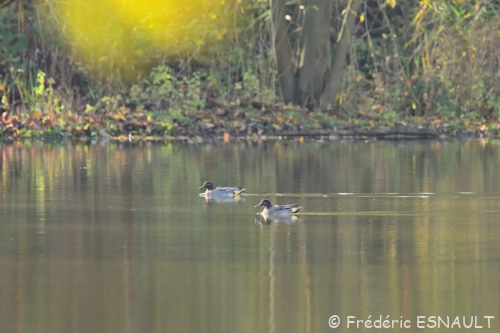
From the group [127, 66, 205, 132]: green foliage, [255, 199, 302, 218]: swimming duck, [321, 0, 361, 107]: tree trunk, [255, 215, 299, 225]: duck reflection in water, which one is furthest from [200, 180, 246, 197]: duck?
[321, 0, 361, 107]: tree trunk

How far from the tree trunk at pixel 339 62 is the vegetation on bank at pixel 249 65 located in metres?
0.02

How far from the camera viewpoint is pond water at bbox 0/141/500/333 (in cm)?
812

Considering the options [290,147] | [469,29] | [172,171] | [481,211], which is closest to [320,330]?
[481,211]

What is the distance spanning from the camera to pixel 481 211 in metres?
13.7

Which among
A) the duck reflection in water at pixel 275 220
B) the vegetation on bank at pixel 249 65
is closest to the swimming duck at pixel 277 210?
the duck reflection in water at pixel 275 220

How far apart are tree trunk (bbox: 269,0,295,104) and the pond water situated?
38.8ft

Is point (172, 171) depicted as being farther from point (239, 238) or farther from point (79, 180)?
point (239, 238)

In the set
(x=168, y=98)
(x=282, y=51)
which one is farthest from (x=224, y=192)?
(x=282, y=51)

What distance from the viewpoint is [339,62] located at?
3212 cm

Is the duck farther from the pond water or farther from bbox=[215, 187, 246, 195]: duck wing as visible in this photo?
the pond water

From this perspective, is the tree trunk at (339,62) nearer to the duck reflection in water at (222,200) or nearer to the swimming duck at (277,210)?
the duck reflection in water at (222,200)

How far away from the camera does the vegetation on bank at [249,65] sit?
101 feet

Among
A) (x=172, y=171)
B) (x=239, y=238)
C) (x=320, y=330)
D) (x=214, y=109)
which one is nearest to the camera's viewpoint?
(x=320, y=330)

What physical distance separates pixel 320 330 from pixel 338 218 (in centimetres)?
557
